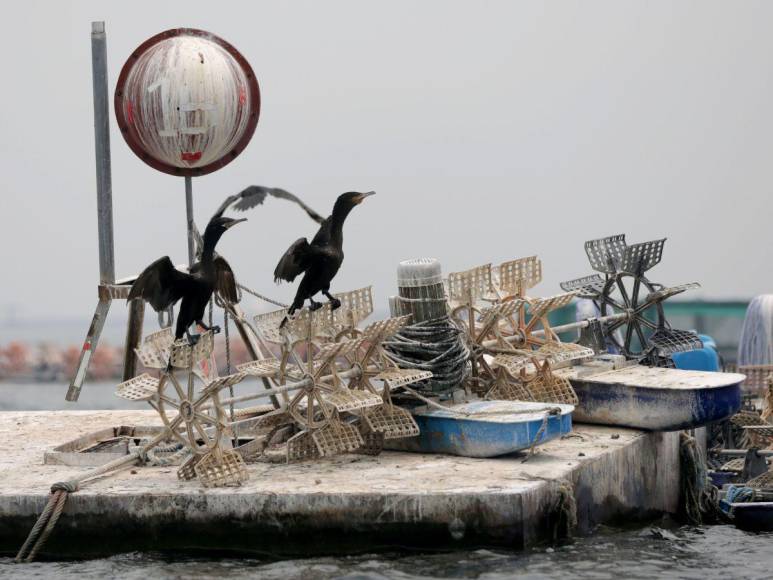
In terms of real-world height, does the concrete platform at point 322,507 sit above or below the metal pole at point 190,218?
below

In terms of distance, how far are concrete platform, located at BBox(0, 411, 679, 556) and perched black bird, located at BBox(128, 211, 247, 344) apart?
4.94ft

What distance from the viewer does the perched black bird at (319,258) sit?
14312 mm

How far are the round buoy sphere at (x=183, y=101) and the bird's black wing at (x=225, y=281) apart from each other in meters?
1.82

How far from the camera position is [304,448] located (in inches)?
564

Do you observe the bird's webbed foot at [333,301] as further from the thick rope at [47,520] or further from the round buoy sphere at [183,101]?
the thick rope at [47,520]

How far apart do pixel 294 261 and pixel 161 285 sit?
4.72 ft

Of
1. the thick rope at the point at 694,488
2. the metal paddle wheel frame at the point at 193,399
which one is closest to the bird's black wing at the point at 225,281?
the metal paddle wheel frame at the point at 193,399

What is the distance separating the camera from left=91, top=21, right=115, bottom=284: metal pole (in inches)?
683

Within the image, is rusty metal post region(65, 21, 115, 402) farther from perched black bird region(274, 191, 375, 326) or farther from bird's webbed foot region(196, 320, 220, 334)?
perched black bird region(274, 191, 375, 326)

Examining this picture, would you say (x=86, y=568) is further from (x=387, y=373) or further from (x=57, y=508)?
(x=387, y=373)

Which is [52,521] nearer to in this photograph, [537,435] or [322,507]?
[322,507]

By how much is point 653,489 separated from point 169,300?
567 cm

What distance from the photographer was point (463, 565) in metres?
12.5

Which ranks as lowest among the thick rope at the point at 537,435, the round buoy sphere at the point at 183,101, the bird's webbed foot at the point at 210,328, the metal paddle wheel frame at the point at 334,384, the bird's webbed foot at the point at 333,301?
the thick rope at the point at 537,435
